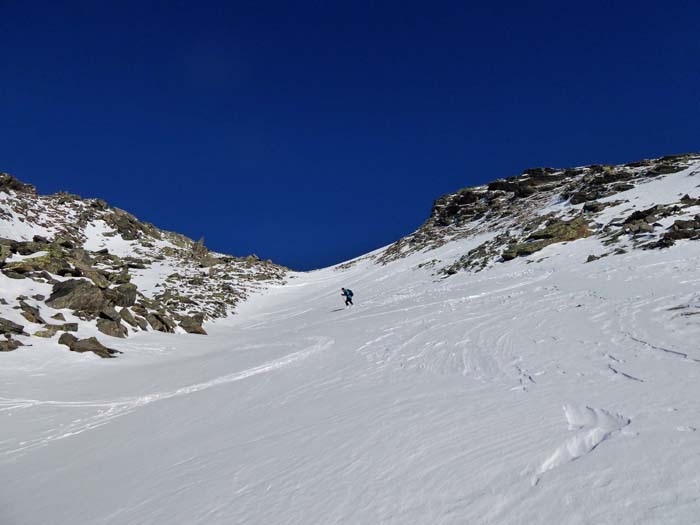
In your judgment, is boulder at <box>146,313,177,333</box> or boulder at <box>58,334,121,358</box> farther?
boulder at <box>146,313,177,333</box>

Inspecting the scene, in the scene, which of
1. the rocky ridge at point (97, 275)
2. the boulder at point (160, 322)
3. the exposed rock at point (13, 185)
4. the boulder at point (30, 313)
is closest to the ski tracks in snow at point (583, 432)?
the rocky ridge at point (97, 275)

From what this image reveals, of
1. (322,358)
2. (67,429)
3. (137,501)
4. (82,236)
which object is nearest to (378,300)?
(322,358)

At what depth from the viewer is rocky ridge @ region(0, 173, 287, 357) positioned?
1309 centimetres

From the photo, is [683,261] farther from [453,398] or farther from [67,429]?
[67,429]

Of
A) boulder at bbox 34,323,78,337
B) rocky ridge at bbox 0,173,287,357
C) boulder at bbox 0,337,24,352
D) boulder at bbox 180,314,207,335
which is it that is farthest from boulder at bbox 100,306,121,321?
boulder at bbox 180,314,207,335

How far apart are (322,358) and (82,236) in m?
39.7

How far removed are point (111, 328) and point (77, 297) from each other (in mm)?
1669

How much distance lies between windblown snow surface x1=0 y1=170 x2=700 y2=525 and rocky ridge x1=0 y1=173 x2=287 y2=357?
2394mm

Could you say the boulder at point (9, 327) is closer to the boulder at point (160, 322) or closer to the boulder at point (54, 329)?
the boulder at point (54, 329)

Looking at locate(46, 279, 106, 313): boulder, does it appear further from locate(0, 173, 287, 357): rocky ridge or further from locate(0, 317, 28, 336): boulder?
locate(0, 317, 28, 336): boulder

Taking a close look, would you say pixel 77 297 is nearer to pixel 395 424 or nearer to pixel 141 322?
pixel 141 322

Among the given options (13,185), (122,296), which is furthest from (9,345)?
(13,185)

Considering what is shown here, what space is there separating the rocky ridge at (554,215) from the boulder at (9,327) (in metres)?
21.5

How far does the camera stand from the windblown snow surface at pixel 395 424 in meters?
3.17
